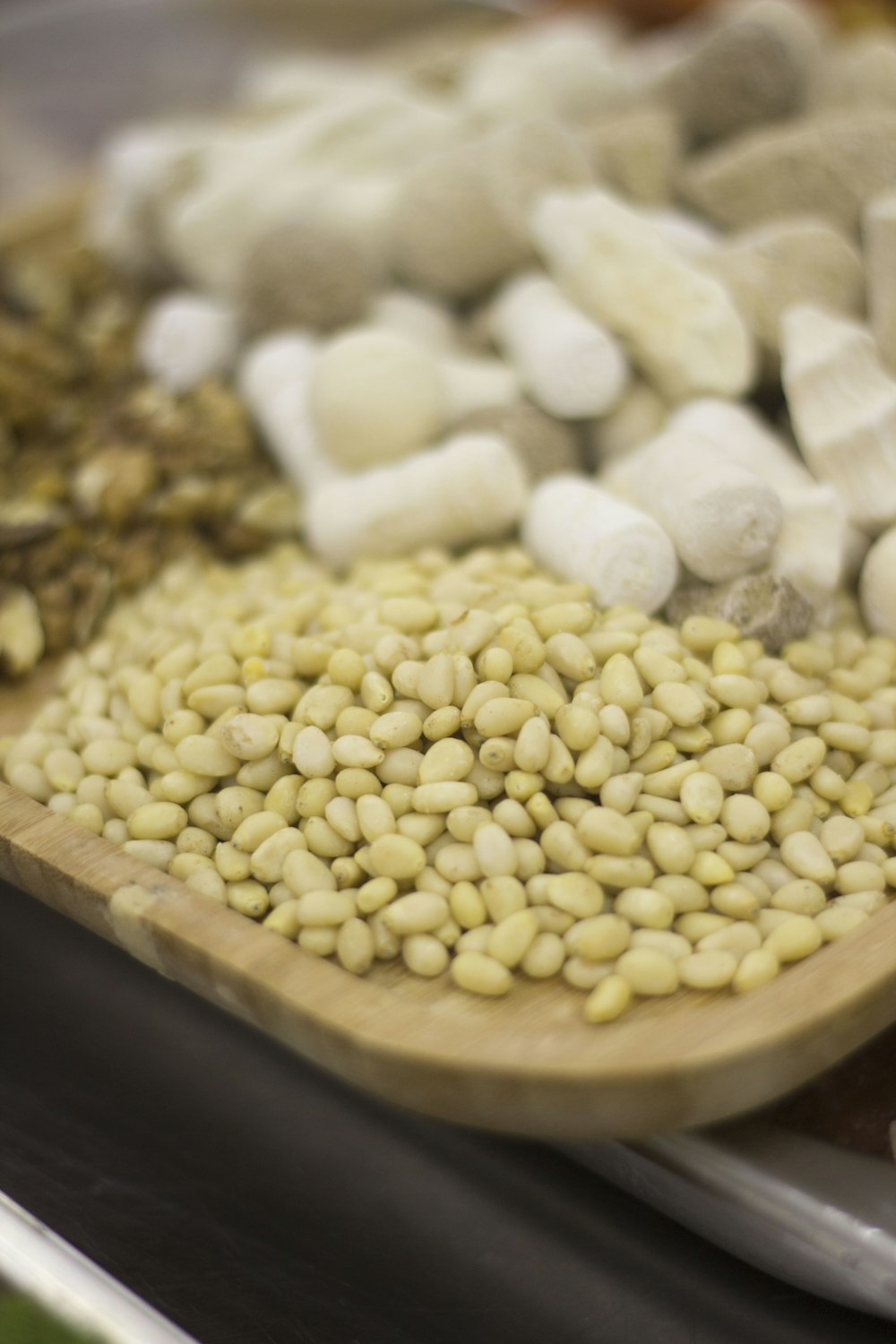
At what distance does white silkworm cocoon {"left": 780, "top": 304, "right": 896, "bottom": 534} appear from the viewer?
931 millimetres

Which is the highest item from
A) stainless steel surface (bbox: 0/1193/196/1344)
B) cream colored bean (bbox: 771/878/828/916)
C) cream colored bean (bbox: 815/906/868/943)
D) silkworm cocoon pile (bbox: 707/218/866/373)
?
silkworm cocoon pile (bbox: 707/218/866/373)

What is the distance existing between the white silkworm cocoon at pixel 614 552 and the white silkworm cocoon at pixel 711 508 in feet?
0.06

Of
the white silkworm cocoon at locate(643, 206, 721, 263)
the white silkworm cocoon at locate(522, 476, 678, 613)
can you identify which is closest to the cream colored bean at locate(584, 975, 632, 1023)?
the white silkworm cocoon at locate(522, 476, 678, 613)

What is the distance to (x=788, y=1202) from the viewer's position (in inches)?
25.2

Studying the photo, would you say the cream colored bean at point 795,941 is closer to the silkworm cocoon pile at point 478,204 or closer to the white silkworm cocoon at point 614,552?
the white silkworm cocoon at point 614,552

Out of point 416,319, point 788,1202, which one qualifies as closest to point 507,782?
point 788,1202

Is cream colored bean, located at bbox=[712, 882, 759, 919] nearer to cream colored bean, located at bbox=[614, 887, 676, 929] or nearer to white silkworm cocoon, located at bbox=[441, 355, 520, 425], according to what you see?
cream colored bean, located at bbox=[614, 887, 676, 929]

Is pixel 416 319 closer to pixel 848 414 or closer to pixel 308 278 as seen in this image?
pixel 308 278

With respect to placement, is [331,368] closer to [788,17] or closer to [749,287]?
[749,287]

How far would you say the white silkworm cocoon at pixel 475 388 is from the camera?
1108mm

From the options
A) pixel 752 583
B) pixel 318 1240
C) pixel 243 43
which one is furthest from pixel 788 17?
pixel 318 1240

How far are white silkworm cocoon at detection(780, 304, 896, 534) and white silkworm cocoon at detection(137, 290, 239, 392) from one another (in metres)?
0.60

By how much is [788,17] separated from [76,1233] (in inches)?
54.6

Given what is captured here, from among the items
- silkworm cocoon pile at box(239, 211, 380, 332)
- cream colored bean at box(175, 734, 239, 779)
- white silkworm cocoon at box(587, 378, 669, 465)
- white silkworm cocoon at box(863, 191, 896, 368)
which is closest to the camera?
cream colored bean at box(175, 734, 239, 779)
